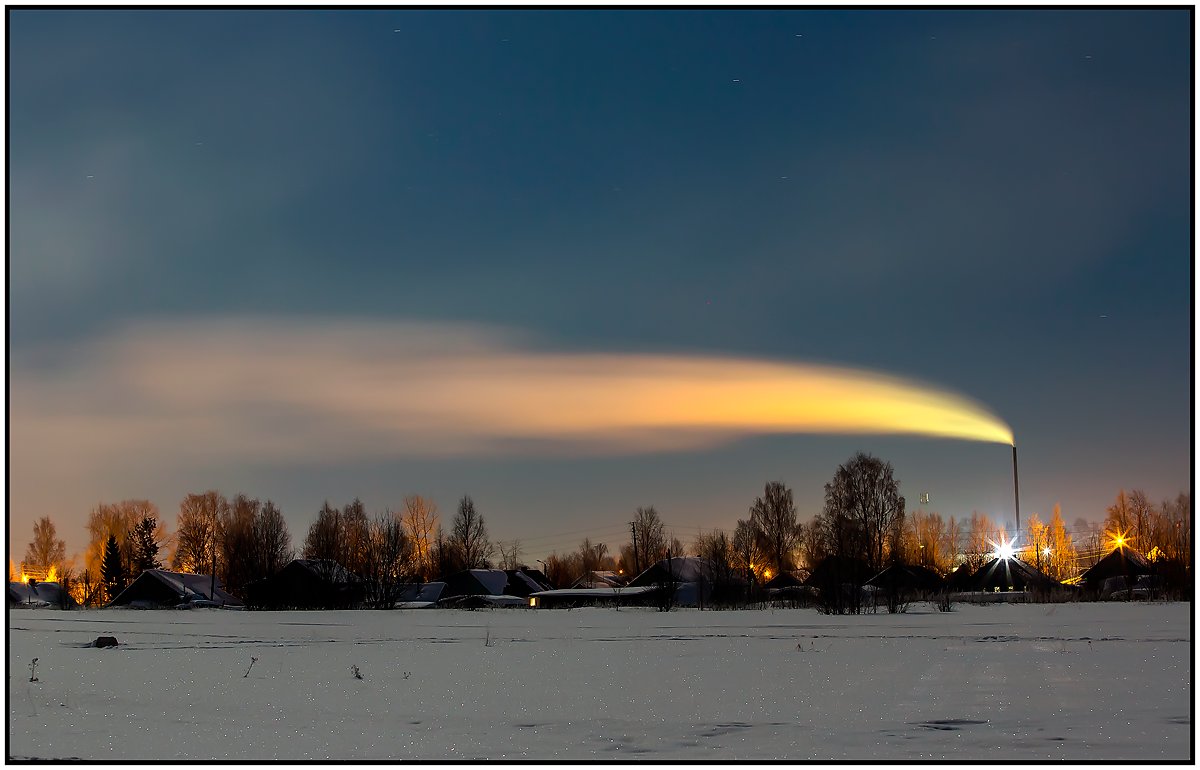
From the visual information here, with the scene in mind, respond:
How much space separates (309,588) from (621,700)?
212 ft

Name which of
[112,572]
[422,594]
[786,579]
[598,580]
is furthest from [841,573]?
[598,580]

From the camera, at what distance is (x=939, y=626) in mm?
31734

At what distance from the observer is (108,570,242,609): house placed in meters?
85.7

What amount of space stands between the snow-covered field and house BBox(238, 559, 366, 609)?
49025 mm

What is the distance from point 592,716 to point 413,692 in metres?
3.57

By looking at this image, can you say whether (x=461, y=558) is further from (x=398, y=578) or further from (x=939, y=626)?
(x=939, y=626)

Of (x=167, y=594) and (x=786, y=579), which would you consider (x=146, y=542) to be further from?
(x=786, y=579)

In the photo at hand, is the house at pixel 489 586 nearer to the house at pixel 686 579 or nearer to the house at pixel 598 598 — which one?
the house at pixel 598 598

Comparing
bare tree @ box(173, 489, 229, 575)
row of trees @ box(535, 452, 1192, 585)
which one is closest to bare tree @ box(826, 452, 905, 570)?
row of trees @ box(535, 452, 1192, 585)

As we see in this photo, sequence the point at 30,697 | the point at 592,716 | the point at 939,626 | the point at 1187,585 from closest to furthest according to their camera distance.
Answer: the point at 592,716 → the point at 30,697 → the point at 939,626 → the point at 1187,585

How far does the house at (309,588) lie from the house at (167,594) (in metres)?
10.1

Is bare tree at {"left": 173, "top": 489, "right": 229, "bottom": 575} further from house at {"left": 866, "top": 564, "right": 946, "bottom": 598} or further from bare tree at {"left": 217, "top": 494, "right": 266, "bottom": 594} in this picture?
house at {"left": 866, "top": 564, "right": 946, "bottom": 598}

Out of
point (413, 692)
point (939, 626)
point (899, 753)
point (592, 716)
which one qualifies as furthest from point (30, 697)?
point (939, 626)

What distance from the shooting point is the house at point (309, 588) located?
241 ft
